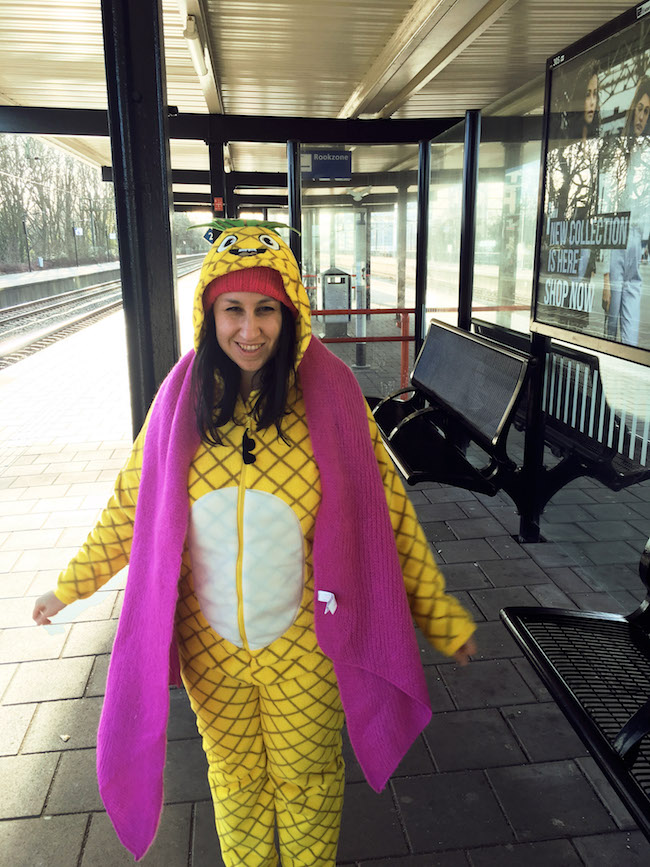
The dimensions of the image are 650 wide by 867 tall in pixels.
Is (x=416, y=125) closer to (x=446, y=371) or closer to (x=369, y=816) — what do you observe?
(x=446, y=371)

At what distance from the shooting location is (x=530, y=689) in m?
2.90

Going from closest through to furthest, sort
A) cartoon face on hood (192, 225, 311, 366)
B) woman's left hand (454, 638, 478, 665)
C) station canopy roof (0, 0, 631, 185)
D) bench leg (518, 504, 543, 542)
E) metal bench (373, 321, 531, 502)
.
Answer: cartoon face on hood (192, 225, 311, 366)
woman's left hand (454, 638, 478, 665)
metal bench (373, 321, 531, 502)
bench leg (518, 504, 543, 542)
station canopy roof (0, 0, 631, 185)

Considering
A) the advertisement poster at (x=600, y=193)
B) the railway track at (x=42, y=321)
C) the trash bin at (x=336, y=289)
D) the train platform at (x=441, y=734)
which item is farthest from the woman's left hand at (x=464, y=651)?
the railway track at (x=42, y=321)

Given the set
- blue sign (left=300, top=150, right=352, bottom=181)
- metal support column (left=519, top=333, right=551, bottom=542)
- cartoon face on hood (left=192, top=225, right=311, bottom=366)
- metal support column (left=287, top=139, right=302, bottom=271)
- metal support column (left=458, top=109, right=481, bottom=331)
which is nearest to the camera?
cartoon face on hood (left=192, top=225, right=311, bottom=366)

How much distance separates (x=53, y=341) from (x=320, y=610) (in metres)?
16.1

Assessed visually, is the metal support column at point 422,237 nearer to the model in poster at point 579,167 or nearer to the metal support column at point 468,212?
the metal support column at point 468,212

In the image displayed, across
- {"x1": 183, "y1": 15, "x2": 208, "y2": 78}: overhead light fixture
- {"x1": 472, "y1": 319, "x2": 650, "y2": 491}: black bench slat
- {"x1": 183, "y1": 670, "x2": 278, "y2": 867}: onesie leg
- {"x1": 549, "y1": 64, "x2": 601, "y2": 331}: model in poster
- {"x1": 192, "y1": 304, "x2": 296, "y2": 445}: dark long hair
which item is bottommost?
{"x1": 183, "y1": 670, "x2": 278, "y2": 867}: onesie leg

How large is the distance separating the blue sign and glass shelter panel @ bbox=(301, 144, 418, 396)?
0.51m

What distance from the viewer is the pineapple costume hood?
5.16 ft

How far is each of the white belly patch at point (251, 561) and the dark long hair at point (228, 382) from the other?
167 millimetres

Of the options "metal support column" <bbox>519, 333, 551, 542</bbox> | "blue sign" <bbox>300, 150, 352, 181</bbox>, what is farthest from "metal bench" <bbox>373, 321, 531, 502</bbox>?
"blue sign" <bbox>300, 150, 352, 181</bbox>

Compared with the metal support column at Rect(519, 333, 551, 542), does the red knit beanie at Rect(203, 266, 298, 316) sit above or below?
above

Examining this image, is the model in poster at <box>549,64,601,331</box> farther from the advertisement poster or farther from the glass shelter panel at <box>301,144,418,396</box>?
the glass shelter panel at <box>301,144,418,396</box>

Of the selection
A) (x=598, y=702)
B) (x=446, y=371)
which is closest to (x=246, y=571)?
(x=598, y=702)
